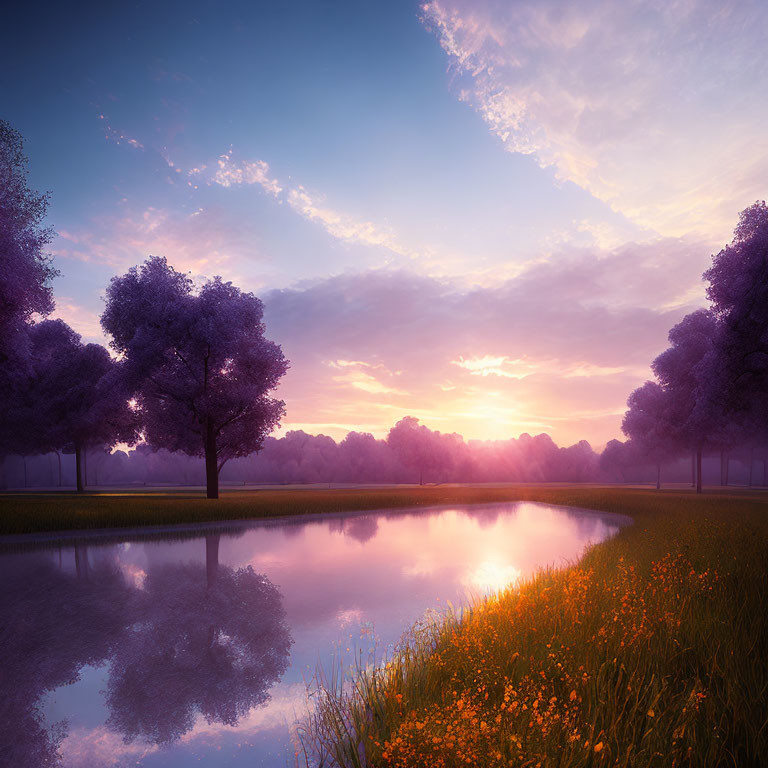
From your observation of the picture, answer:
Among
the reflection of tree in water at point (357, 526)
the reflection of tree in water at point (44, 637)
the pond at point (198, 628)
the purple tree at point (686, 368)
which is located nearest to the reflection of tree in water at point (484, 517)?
the reflection of tree in water at point (357, 526)

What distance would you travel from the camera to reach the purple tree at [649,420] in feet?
150

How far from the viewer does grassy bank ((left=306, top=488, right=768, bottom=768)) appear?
363 centimetres

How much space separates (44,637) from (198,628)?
2.33 metres

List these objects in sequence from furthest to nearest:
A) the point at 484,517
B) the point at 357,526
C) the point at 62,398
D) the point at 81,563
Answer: the point at 62,398 < the point at 484,517 < the point at 357,526 < the point at 81,563

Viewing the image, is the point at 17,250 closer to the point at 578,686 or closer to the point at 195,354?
the point at 195,354

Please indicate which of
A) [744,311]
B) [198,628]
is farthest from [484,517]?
[198,628]

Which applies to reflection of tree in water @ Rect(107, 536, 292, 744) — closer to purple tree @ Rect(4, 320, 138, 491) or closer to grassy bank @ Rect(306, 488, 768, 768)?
grassy bank @ Rect(306, 488, 768, 768)

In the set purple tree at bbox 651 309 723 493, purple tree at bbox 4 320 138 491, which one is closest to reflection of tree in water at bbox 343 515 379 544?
purple tree at bbox 4 320 138 491

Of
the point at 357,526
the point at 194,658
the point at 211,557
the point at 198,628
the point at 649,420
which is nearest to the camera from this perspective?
the point at 194,658

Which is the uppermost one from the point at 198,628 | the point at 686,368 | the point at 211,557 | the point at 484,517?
the point at 686,368

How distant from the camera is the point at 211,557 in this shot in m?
13.8

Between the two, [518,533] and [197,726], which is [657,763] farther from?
[518,533]

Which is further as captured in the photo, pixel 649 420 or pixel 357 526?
pixel 649 420

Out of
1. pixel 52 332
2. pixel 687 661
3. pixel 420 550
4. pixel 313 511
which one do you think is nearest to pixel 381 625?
pixel 687 661
